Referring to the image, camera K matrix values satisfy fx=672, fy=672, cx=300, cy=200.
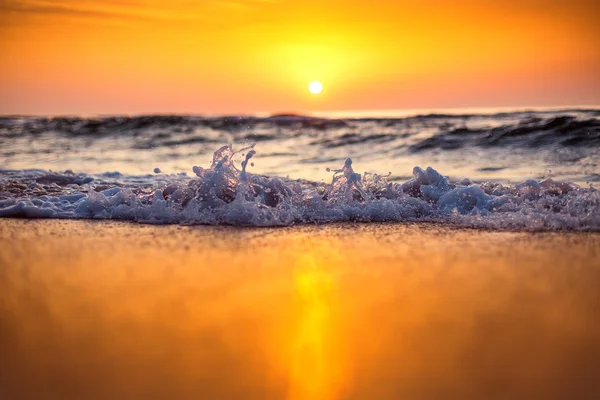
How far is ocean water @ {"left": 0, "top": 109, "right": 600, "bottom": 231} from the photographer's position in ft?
18.1

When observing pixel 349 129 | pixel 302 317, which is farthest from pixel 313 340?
pixel 349 129

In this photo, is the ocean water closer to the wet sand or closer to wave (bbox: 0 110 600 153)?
wave (bbox: 0 110 600 153)

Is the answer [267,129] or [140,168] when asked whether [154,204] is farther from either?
[267,129]

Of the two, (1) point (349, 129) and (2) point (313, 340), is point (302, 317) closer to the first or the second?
(2) point (313, 340)

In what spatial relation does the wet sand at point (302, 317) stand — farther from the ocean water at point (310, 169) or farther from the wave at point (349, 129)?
the wave at point (349, 129)

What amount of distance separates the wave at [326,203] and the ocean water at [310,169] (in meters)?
0.01

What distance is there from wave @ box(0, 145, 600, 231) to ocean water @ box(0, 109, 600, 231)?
0.01 m

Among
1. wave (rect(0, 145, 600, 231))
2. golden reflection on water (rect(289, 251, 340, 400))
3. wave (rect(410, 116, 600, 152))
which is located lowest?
golden reflection on water (rect(289, 251, 340, 400))

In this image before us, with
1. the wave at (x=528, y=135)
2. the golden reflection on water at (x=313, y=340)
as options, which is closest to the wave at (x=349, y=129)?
the wave at (x=528, y=135)

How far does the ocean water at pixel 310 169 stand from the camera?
18.1 ft

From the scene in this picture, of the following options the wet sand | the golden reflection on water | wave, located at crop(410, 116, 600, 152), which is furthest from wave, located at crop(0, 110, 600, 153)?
the golden reflection on water

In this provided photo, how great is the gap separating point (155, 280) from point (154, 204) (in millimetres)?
2144

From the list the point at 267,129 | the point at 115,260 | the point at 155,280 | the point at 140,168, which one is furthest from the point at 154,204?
the point at 267,129

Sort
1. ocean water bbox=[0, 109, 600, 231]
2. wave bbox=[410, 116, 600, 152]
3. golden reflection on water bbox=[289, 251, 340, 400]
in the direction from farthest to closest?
wave bbox=[410, 116, 600, 152] < ocean water bbox=[0, 109, 600, 231] < golden reflection on water bbox=[289, 251, 340, 400]
